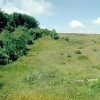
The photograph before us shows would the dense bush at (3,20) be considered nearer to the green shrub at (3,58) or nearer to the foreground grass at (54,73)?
the foreground grass at (54,73)

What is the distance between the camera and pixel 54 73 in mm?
31609

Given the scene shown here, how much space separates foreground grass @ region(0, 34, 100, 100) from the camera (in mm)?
17381

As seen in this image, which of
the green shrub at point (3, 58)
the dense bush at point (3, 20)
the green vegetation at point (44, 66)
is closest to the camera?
the green vegetation at point (44, 66)

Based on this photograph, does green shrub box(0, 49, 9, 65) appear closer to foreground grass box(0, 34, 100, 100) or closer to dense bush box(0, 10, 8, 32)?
foreground grass box(0, 34, 100, 100)

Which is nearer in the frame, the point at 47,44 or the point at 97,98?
the point at 97,98

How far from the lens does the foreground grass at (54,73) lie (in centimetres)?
1738

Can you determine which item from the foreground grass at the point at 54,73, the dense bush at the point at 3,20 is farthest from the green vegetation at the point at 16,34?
the foreground grass at the point at 54,73

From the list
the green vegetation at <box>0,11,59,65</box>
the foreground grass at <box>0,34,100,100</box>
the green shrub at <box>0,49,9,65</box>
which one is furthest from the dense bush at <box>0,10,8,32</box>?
the green shrub at <box>0,49,9,65</box>

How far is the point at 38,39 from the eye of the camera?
224 feet

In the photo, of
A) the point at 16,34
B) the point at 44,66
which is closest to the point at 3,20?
the point at 16,34

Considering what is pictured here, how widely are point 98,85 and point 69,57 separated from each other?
86.5 feet

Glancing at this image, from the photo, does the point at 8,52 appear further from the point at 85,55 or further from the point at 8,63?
the point at 85,55

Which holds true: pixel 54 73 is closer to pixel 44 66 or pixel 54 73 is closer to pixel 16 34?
pixel 44 66

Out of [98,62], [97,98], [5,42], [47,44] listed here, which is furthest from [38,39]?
[97,98]
